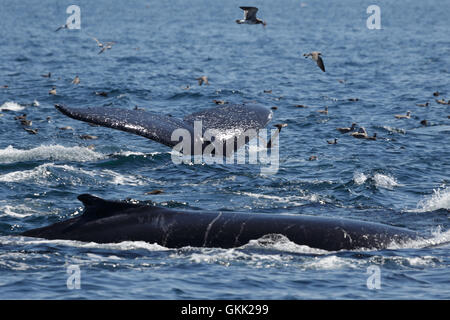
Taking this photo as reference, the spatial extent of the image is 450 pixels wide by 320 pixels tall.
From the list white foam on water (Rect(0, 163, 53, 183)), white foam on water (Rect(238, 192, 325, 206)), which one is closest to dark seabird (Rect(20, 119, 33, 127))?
white foam on water (Rect(0, 163, 53, 183))

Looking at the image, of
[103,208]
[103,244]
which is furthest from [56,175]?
[103,244]

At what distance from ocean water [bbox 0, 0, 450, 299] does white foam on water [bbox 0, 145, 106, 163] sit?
0.05m

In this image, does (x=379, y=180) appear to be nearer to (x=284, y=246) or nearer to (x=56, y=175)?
(x=56, y=175)

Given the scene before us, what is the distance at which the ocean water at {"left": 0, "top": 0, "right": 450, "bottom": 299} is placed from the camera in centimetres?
1193

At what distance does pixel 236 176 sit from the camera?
64.7 feet

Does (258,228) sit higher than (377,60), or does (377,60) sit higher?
(377,60)

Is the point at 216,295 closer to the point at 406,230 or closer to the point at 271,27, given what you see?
the point at 406,230

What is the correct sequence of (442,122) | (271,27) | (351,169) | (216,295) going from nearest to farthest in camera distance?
1. (216,295)
2. (351,169)
3. (442,122)
4. (271,27)

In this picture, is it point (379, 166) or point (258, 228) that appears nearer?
point (258, 228)

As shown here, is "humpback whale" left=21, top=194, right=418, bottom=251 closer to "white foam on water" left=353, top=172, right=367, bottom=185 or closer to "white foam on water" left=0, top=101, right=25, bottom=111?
"white foam on water" left=353, top=172, right=367, bottom=185

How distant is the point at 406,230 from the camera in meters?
13.3

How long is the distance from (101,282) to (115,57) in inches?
1611
